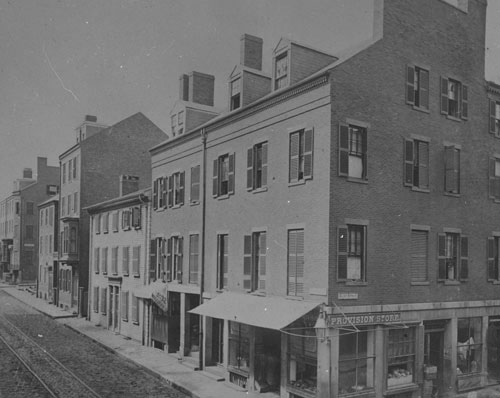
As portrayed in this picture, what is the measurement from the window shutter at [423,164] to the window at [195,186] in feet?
34.1

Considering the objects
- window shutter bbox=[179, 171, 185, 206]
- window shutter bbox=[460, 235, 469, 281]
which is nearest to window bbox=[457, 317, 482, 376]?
window shutter bbox=[460, 235, 469, 281]

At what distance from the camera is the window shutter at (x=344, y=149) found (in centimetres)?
1669

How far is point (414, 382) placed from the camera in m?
18.3

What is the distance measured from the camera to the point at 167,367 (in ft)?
76.2

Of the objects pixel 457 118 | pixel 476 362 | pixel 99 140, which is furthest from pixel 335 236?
pixel 99 140

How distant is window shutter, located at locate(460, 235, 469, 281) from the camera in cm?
2025

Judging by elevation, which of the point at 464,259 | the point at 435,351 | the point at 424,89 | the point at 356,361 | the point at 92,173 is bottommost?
the point at 435,351

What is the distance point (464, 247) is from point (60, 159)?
3893 cm

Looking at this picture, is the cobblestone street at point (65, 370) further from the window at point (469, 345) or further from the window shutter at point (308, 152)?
the window at point (469, 345)

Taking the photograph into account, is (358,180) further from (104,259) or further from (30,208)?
(30,208)

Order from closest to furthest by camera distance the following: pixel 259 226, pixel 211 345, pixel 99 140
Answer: pixel 259 226
pixel 211 345
pixel 99 140

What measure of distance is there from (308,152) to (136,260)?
56.2 ft

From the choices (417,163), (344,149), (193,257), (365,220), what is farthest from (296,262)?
(193,257)

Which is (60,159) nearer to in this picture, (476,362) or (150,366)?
(150,366)
